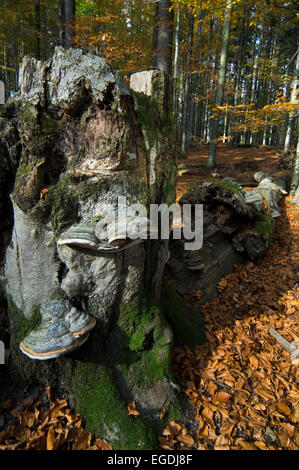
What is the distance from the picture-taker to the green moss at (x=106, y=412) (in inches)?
83.5

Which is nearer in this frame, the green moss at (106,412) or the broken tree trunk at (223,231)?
the green moss at (106,412)

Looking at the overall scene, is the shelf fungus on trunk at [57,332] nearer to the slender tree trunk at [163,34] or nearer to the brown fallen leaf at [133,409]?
the brown fallen leaf at [133,409]

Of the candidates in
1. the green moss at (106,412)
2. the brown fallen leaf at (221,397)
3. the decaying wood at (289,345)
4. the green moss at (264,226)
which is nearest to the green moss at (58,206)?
the green moss at (106,412)

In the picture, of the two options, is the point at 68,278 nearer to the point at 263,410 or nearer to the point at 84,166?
the point at 84,166

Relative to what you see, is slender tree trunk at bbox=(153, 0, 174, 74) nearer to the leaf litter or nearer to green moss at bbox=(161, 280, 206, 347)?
the leaf litter

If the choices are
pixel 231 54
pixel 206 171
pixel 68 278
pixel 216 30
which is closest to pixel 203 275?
pixel 68 278

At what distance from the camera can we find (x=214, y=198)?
5105 mm

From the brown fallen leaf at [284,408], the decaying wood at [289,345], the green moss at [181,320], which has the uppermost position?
the green moss at [181,320]

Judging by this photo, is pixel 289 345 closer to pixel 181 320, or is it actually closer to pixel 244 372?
pixel 244 372

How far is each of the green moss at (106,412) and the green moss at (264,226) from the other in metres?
4.28

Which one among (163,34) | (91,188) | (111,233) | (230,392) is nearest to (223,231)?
(230,392)

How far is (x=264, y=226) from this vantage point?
5551mm

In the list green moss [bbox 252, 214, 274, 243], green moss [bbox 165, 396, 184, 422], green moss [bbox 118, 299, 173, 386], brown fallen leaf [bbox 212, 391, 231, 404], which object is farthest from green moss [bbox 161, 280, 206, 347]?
green moss [bbox 252, 214, 274, 243]

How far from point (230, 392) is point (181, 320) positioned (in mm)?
952
